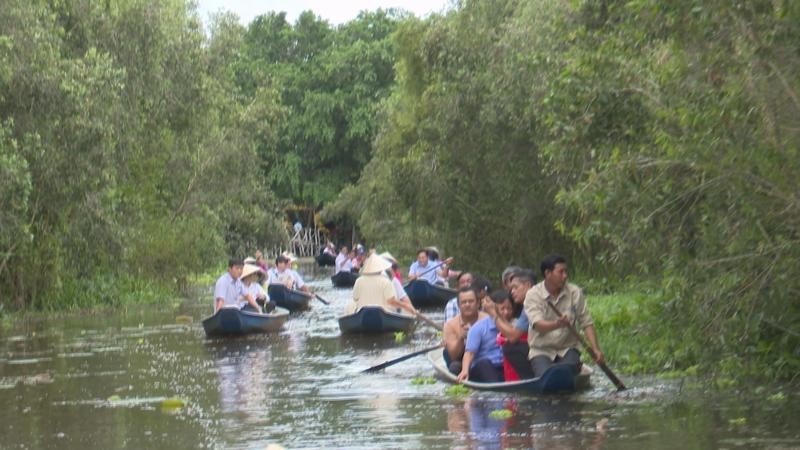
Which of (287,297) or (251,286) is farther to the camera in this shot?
(287,297)

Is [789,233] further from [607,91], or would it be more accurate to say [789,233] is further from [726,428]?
[607,91]

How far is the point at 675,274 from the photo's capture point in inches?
552

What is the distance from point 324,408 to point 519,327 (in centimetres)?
223

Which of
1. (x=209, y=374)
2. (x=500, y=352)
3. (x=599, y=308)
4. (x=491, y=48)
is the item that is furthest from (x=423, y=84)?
(x=500, y=352)

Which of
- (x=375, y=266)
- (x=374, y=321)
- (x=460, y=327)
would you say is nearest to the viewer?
(x=460, y=327)

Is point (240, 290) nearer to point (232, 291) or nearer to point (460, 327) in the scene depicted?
point (232, 291)

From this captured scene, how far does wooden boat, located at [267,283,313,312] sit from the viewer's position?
110 feet

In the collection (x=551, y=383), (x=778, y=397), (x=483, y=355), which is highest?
(x=483, y=355)

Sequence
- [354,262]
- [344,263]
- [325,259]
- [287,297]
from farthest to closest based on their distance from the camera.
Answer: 1. [325,259]
2. [354,262]
3. [344,263]
4. [287,297]

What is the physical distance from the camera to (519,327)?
15391mm

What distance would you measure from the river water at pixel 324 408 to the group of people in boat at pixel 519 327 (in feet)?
1.16

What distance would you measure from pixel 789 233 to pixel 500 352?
4018 mm

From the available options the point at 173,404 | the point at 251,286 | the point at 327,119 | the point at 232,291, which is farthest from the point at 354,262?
the point at 173,404

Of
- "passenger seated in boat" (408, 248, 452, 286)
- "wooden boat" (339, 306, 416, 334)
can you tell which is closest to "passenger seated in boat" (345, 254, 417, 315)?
"wooden boat" (339, 306, 416, 334)
